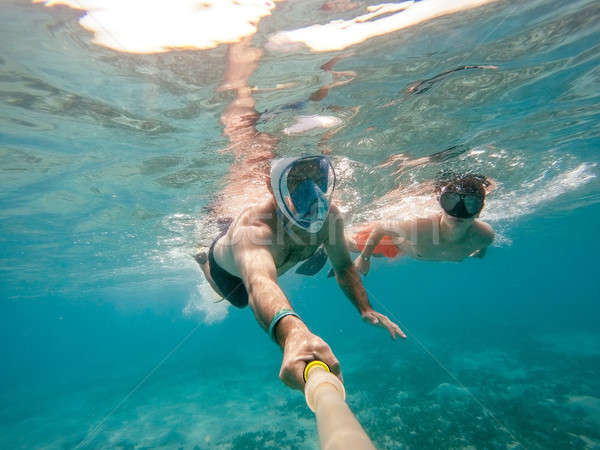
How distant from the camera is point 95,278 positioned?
31594 mm

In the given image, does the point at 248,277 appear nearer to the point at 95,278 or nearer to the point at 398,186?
the point at 398,186

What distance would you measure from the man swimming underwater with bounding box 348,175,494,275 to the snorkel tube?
6174mm

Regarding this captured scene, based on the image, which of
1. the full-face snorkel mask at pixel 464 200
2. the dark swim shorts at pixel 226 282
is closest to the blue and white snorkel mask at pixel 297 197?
the dark swim shorts at pixel 226 282

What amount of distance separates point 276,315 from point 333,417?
42.7 inches

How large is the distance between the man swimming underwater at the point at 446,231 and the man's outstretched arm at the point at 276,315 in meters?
4.58

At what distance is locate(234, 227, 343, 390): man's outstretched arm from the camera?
66.0 inches

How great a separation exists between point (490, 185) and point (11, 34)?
713 inches

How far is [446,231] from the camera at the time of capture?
27.5 ft

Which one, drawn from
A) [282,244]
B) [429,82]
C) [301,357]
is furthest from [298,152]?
[301,357]

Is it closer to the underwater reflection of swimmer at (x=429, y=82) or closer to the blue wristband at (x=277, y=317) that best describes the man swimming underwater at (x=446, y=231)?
the underwater reflection of swimmer at (x=429, y=82)

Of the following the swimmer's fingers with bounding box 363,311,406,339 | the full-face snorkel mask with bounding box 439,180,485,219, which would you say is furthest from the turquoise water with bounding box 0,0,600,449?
the swimmer's fingers with bounding box 363,311,406,339

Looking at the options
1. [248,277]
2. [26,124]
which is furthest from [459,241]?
[26,124]

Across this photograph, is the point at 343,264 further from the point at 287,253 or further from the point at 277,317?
the point at 277,317

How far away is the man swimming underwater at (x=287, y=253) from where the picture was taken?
5.98ft
